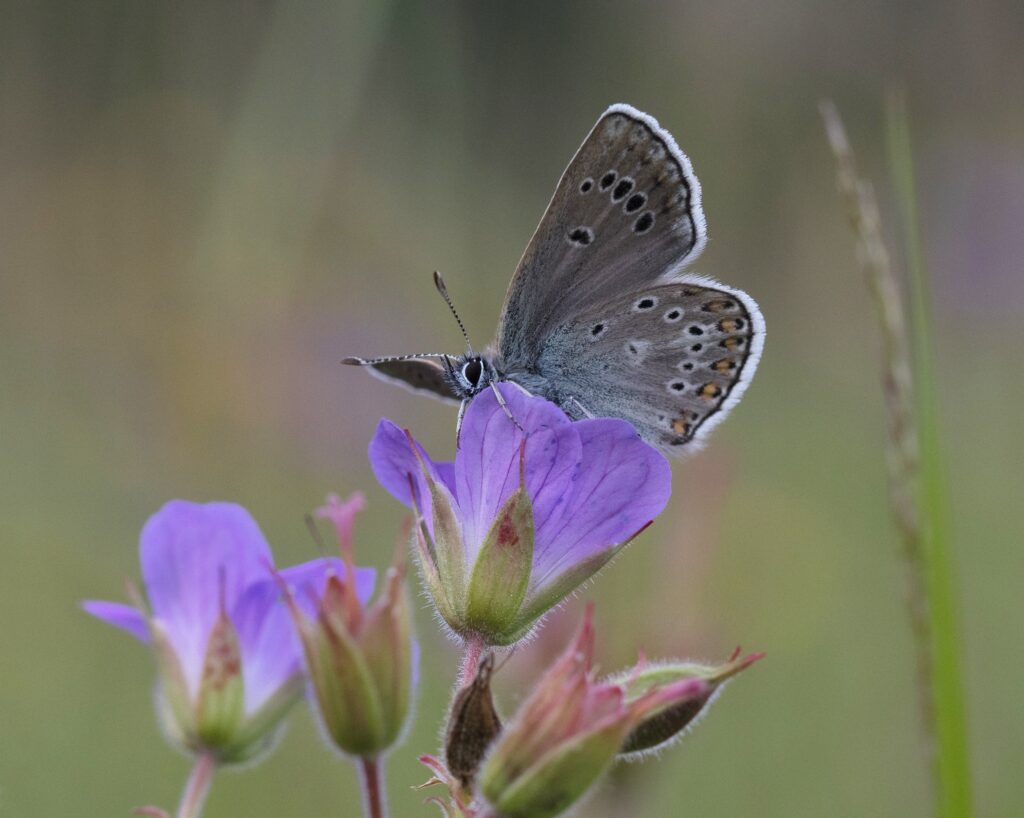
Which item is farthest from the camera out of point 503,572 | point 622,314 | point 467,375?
point 622,314

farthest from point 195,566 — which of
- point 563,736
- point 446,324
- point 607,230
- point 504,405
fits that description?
point 446,324

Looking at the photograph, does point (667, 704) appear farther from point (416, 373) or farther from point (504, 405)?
point (416, 373)

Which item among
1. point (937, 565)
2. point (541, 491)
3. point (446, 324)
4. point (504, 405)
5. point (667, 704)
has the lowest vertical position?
point (667, 704)

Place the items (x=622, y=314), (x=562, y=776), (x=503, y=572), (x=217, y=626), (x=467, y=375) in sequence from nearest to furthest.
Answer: (x=562, y=776) < (x=503, y=572) < (x=217, y=626) < (x=467, y=375) < (x=622, y=314)

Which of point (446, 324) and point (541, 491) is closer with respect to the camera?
point (541, 491)

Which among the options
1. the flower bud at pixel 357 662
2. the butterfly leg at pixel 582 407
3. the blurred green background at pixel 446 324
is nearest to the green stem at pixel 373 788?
the flower bud at pixel 357 662

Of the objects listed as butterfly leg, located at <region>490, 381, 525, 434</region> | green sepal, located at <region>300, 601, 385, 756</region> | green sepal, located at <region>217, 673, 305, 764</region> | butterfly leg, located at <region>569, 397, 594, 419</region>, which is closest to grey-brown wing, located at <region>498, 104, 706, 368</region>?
butterfly leg, located at <region>569, 397, 594, 419</region>
